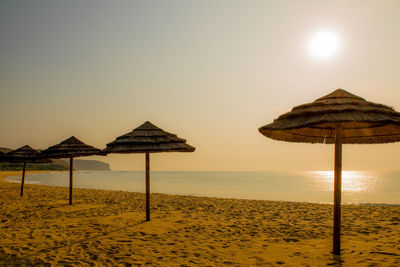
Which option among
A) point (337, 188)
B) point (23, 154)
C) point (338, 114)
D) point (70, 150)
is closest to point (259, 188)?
point (23, 154)

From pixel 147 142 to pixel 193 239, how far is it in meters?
2.85

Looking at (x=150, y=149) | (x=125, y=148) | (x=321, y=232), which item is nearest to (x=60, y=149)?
(x=125, y=148)

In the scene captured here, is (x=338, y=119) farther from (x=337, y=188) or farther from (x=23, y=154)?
(x=23, y=154)

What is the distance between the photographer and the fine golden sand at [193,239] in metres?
4.41

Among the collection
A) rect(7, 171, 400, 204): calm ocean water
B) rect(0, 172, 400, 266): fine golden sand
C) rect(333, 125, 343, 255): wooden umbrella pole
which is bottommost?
rect(7, 171, 400, 204): calm ocean water

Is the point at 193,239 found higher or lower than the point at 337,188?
lower

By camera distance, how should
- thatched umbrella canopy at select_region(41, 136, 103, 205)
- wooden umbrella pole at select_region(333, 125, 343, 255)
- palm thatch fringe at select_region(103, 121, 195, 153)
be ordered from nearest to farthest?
wooden umbrella pole at select_region(333, 125, 343, 255), palm thatch fringe at select_region(103, 121, 195, 153), thatched umbrella canopy at select_region(41, 136, 103, 205)

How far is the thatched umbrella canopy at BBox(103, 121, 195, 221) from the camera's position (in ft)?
22.8

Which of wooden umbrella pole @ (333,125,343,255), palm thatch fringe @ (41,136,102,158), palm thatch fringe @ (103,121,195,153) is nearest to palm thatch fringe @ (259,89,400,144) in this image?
wooden umbrella pole @ (333,125,343,255)

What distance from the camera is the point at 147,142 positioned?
7012 millimetres

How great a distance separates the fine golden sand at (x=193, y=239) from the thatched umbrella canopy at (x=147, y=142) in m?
1.71

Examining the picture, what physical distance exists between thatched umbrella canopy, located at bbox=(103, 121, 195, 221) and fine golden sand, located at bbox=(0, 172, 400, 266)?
5.60 feet

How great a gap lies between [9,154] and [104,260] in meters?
11.8

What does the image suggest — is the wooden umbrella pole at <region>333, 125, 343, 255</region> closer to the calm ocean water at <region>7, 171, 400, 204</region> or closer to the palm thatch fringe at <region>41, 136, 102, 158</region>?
the palm thatch fringe at <region>41, 136, 102, 158</region>
